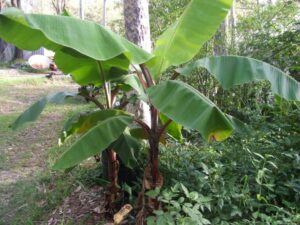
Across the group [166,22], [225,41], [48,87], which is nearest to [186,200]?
[225,41]

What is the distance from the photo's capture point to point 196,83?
6613 mm

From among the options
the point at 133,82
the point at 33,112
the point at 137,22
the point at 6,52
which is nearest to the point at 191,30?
the point at 133,82

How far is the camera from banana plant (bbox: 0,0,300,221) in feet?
8.84

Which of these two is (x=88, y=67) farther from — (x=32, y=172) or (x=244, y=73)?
(x=32, y=172)

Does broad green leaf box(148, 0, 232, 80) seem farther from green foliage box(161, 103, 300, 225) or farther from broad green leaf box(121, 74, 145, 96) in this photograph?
green foliage box(161, 103, 300, 225)

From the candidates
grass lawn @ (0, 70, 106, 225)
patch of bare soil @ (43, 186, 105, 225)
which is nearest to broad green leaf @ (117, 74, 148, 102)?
patch of bare soil @ (43, 186, 105, 225)

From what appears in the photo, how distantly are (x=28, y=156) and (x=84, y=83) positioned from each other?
351 cm

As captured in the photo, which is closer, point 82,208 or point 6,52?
point 82,208

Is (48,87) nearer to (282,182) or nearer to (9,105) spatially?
(9,105)

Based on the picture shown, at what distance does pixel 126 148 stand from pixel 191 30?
4.32 ft

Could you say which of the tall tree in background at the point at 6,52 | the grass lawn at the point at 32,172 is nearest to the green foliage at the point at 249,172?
the grass lawn at the point at 32,172

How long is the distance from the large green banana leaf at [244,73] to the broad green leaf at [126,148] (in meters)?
0.97

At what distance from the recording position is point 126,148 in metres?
3.68

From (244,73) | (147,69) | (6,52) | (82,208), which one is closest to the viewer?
(244,73)
